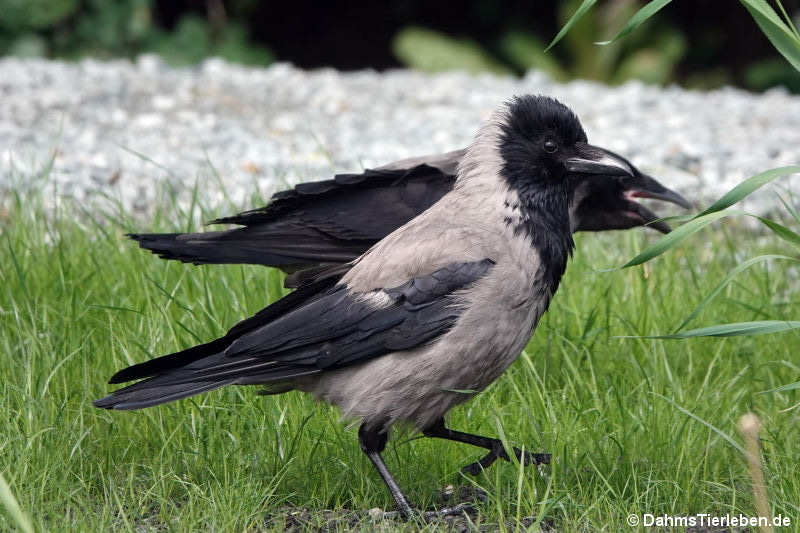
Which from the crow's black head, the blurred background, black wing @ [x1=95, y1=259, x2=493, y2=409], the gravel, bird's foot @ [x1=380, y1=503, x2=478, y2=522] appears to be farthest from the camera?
the blurred background

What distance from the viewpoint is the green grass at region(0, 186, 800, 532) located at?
3.13 metres

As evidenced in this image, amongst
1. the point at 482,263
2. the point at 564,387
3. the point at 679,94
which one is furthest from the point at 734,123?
the point at 482,263

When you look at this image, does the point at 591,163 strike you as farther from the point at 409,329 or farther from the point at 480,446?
the point at 480,446

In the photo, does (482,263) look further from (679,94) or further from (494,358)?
(679,94)

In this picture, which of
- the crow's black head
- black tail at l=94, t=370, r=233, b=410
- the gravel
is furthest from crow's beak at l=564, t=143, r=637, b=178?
the gravel

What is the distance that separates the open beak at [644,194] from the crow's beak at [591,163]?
1027 mm

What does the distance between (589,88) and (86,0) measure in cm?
483

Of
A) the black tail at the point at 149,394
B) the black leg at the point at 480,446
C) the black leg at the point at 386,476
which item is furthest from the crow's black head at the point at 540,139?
the black tail at the point at 149,394

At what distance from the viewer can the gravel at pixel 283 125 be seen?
6340 millimetres

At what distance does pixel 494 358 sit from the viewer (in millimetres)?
3186

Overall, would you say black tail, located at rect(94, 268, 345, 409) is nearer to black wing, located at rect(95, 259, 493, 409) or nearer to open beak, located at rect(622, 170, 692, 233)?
black wing, located at rect(95, 259, 493, 409)

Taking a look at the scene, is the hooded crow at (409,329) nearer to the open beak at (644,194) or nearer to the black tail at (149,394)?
the black tail at (149,394)

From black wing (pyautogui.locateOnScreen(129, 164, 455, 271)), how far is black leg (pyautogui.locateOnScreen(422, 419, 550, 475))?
880 millimetres

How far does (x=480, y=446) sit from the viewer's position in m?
3.47
